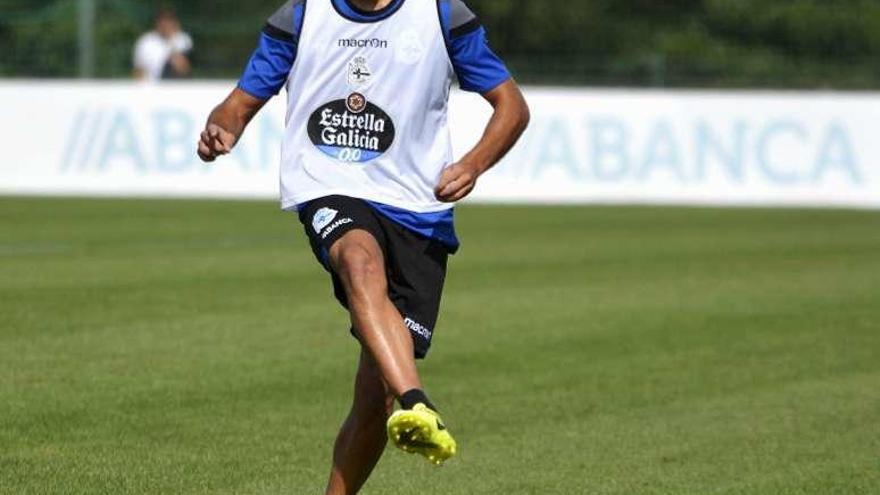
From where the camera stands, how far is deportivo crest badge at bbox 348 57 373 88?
6410 millimetres

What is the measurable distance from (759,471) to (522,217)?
49.9 feet

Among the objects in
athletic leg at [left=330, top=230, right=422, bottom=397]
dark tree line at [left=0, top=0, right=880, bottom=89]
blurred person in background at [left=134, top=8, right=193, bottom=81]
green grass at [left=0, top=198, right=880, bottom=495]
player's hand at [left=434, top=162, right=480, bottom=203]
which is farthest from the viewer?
blurred person in background at [left=134, top=8, right=193, bottom=81]

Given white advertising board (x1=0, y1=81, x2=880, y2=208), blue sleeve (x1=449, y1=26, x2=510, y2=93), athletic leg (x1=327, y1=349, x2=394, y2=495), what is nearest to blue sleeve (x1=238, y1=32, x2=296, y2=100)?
blue sleeve (x1=449, y1=26, x2=510, y2=93)

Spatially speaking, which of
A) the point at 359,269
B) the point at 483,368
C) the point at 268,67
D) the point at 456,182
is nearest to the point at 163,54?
the point at 483,368

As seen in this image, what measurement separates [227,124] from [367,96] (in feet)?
1.60

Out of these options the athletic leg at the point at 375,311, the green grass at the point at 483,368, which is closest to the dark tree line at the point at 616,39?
the green grass at the point at 483,368

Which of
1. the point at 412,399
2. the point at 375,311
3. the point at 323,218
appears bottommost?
the point at 412,399

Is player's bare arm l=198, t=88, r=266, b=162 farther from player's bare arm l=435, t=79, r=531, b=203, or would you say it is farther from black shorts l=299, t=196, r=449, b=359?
player's bare arm l=435, t=79, r=531, b=203

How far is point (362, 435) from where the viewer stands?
21.6 feet

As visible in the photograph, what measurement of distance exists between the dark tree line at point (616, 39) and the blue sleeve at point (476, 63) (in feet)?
70.5

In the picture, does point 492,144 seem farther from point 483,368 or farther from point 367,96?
point 483,368

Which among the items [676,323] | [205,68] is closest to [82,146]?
[205,68]

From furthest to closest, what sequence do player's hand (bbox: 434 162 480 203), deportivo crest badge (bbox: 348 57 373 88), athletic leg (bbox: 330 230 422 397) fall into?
1. deportivo crest badge (bbox: 348 57 373 88)
2. player's hand (bbox: 434 162 480 203)
3. athletic leg (bbox: 330 230 422 397)

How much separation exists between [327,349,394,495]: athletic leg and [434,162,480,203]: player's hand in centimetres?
64
